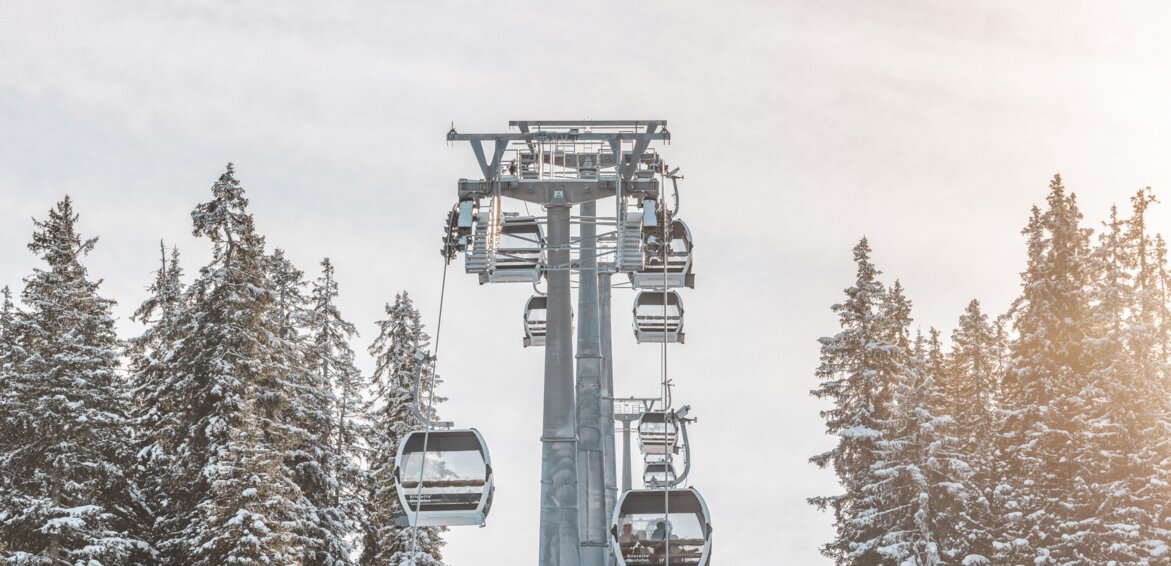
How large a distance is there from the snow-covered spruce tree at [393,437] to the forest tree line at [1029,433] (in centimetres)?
1219

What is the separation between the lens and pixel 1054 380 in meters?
48.7

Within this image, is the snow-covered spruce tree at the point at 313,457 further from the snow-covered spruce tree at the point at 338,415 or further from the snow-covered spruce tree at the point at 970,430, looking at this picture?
the snow-covered spruce tree at the point at 970,430

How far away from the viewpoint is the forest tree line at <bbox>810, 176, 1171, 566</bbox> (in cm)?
4597

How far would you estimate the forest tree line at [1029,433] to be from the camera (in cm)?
4597

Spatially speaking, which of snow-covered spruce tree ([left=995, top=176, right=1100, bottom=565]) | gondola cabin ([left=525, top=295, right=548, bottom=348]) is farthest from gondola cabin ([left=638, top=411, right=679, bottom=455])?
snow-covered spruce tree ([left=995, top=176, right=1100, bottom=565])

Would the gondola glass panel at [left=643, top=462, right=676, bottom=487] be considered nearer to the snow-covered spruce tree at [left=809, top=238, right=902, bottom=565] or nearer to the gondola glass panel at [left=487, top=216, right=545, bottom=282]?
the snow-covered spruce tree at [left=809, top=238, right=902, bottom=565]

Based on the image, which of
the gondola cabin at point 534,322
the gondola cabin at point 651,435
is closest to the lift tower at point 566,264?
the gondola cabin at point 534,322

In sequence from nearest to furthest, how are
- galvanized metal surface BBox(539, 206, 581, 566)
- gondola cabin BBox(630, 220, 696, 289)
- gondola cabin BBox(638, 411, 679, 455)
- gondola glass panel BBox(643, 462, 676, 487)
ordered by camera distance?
galvanized metal surface BBox(539, 206, 581, 566), gondola cabin BBox(630, 220, 696, 289), gondola cabin BBox(638, 411, 679, 455), gondola glass panel BBox(643, 462, 676, 487)

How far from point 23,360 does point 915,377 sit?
81.5 feet

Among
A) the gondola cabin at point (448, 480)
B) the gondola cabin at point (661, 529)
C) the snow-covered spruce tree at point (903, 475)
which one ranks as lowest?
the gondola cabin at point (661, 529)

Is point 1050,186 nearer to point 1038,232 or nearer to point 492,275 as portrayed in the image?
point 1038,232

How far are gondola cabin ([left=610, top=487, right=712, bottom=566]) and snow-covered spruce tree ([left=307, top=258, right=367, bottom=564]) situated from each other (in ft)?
61.5

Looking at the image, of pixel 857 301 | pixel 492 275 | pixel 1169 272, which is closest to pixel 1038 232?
pixel 857 301

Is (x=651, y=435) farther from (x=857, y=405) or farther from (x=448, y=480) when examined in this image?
(x=448, y=480)
